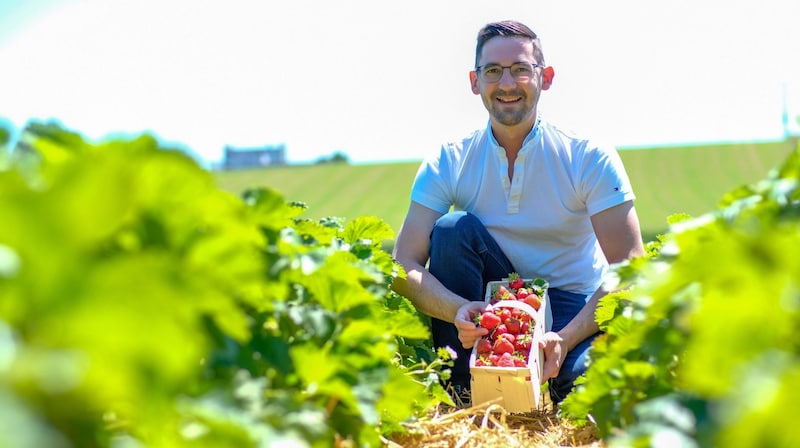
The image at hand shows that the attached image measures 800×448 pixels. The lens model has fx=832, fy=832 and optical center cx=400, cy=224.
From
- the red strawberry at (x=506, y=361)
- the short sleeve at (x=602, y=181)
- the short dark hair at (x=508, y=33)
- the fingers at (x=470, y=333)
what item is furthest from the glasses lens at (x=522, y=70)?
the red strawberry at (x=506, y=361)

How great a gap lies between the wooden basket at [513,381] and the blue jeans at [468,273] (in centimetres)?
55

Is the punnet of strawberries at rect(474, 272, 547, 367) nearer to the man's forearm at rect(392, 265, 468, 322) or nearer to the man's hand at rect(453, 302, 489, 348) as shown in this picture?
the man's hand at rect(453, 302, 489, 348)

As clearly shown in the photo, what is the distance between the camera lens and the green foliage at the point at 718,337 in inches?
37.9

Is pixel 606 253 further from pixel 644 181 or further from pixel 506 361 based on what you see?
pixel 644 181

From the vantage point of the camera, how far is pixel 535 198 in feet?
14.2

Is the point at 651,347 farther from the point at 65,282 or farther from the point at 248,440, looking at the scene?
the point at 65,282

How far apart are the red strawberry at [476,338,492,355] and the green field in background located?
2445 centimetres

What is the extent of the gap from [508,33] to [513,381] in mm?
1987

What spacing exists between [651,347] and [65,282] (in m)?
1.24

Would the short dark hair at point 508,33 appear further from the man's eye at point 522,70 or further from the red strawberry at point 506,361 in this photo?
the red strawberry at point 506,361

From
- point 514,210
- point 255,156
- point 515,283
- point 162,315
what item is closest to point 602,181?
point 514,210

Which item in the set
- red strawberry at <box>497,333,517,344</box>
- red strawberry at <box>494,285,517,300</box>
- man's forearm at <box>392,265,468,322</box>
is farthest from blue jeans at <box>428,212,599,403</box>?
red strawberry at <box>497,333,517,344</box>

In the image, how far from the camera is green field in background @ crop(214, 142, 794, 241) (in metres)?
31.9

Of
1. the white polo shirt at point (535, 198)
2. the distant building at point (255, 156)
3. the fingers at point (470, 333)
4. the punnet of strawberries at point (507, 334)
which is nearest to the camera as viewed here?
the punnet of strawberries at point (507, 334)
